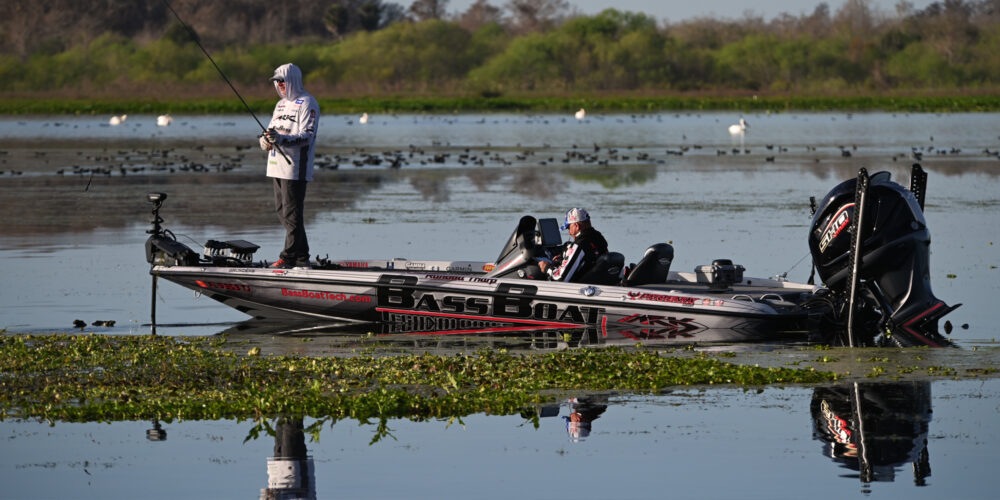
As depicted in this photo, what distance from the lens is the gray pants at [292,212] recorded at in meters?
15.9

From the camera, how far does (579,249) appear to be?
15023mm

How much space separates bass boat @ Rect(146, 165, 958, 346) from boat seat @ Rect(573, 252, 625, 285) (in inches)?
0.5

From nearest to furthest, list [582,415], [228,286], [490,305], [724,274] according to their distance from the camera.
→ [582,415] < [490,305] < [724,274] < [228,286]

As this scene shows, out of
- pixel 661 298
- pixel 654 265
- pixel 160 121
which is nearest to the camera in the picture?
pixel 661 298

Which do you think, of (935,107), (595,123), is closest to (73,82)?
(595,123)

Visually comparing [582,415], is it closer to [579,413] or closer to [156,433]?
[579,413]

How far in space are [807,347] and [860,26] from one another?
16048cm

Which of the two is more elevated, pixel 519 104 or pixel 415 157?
pixel 519 104

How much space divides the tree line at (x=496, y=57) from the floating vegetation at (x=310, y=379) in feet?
318

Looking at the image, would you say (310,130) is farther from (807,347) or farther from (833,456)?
(833,456)

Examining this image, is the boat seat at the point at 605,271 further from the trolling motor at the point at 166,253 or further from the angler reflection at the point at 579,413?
the trolling motor at the point at 166,253

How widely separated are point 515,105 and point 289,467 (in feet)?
301

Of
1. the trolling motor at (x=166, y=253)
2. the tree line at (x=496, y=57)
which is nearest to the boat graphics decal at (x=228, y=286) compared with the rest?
the trolling motor at (x=166, y=253)

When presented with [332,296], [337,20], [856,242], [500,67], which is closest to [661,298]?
[856,242]
